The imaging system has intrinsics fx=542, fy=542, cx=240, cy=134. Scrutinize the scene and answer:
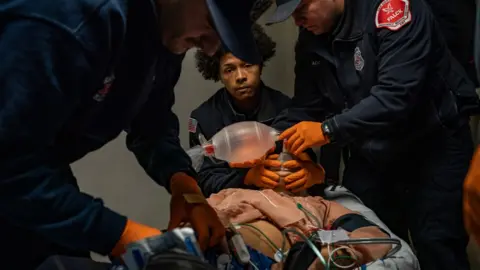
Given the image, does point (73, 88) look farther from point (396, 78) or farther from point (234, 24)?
point (396, 78)

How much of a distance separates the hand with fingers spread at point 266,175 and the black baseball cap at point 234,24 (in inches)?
34.8

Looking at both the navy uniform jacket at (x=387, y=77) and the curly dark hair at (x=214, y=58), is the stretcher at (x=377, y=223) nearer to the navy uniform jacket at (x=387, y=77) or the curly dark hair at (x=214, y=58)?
the navy uniform jacket at (x=387, y=77)

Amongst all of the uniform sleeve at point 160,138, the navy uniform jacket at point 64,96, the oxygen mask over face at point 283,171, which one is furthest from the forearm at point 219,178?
the navy uniform jacket at point 64,96

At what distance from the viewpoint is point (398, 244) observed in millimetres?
1421

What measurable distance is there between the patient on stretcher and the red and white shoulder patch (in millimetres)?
560

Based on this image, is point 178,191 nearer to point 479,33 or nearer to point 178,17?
point 178,17

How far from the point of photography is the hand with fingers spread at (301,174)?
1.75m

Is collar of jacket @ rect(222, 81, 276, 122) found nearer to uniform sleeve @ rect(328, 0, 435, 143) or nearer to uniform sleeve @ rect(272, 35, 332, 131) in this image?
uniform sleeve @ rect(272, 35, 332, 131)

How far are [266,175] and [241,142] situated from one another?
7.7 inches

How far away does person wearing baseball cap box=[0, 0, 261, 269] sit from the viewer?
0.71m

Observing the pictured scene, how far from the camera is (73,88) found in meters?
0.77

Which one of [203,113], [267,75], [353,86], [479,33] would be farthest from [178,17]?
[267,75]

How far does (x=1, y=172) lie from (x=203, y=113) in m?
1.42

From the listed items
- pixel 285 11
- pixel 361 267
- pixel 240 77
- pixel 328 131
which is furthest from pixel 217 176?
pixel 361 267
